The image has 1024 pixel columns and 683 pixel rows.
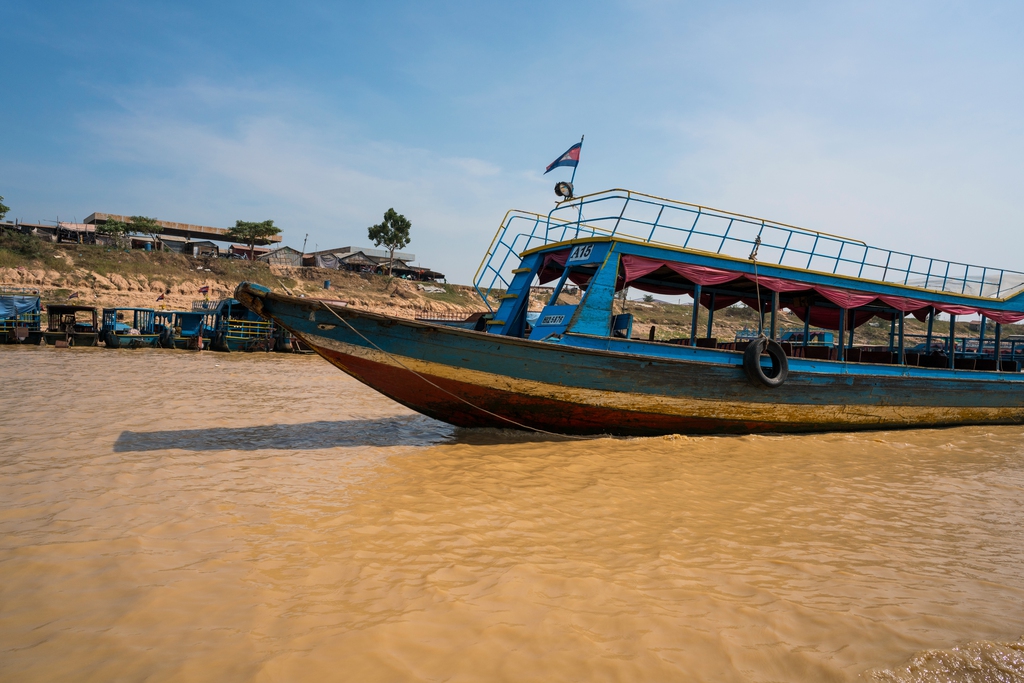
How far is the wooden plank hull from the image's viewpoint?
704 centimetres

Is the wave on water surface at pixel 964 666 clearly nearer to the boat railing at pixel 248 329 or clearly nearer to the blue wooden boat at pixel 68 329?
the boat railing at pixel 248 329

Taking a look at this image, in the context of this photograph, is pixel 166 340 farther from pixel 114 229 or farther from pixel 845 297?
pixel 114 229

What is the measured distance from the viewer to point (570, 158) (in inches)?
394

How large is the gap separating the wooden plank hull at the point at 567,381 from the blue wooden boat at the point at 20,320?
24.6 metres

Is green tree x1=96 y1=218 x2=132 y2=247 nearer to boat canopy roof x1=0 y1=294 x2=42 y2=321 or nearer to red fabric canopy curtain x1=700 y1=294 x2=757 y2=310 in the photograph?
boat canopy roof x1=0 y1=294 x2=42 y2=321

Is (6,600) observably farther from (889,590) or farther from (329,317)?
(889,590)

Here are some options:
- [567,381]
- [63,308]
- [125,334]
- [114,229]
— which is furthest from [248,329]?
[114,229]

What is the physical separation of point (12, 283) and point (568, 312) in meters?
39.3

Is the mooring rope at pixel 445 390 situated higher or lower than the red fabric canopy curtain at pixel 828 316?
lower

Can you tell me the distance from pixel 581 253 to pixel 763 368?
3.62m

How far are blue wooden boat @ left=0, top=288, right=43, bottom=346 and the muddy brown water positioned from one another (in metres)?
20.8

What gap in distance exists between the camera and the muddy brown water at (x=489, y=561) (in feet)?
9.25

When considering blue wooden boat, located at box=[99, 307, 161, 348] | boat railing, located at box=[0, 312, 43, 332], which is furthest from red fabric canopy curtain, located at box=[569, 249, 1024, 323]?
boat railing, located at box=[0, 312, 43, 332]

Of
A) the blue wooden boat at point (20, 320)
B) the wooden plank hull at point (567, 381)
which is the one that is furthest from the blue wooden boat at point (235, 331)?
the wooden plank hull at point (567, 381)
